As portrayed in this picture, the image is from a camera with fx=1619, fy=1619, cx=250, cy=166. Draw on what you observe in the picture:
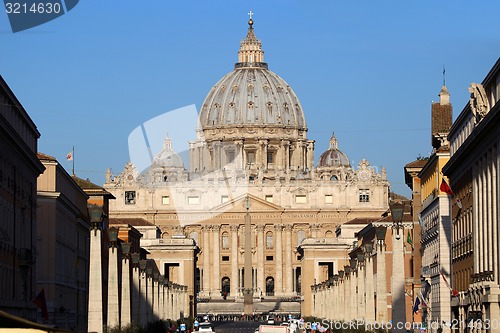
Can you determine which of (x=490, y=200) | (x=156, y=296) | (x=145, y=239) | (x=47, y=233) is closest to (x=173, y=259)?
(x=145, y=239)

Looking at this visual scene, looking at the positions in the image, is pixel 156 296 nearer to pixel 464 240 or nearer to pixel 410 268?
pixel 410 268

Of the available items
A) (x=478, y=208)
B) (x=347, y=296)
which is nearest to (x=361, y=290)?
(x=347, y=296)

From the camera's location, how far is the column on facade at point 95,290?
46281 millimetres

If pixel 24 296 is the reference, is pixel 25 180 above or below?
above

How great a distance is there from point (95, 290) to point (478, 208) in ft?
40.8

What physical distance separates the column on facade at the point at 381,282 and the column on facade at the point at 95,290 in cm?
845

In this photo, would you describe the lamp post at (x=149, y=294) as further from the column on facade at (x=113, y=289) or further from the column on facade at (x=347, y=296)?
the column on facade at (x=113, y=289)

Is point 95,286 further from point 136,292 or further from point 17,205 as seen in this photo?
point 136,292

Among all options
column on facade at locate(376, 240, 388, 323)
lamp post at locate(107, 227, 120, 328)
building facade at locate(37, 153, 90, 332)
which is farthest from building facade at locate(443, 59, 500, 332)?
building facade at locate(37, 153, 90, 332)

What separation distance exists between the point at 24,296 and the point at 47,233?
13.1 meters

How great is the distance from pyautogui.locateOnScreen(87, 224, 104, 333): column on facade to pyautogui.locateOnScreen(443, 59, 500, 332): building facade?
36.3 feet

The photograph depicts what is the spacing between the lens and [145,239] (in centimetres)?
18475

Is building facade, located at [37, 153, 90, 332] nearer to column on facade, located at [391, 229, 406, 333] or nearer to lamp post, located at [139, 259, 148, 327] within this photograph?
lamp post, located at [139, 259, 148, 327]

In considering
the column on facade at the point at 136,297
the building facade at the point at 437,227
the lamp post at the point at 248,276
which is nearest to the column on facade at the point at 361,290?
the building facade at the point at 437,227
